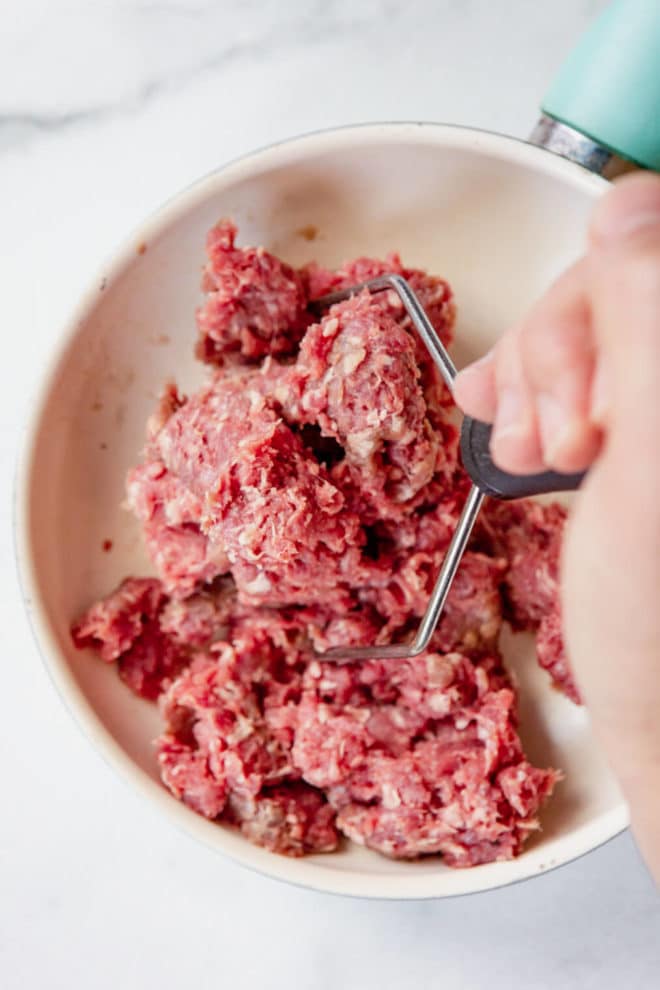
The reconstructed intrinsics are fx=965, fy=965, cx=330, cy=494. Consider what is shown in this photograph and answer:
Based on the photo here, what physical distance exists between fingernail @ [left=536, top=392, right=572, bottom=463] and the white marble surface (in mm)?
1083

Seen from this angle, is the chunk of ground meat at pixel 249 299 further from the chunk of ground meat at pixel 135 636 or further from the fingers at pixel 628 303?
the fingers at pixel 628 303

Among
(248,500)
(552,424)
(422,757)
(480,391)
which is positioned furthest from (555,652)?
(552,424)

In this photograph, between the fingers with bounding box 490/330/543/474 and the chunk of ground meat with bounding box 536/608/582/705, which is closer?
the fingers with bounding box 490/330/543/474

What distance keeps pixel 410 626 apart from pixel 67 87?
1.09 meters

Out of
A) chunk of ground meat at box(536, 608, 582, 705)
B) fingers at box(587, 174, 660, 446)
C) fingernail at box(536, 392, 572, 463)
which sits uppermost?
fingers at box(587, 174, 660, 446)

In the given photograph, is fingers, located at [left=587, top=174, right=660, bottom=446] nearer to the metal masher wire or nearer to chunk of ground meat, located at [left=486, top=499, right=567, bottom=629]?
the metal masher wire

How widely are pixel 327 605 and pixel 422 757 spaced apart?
258 mm

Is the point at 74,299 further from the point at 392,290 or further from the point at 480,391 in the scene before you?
the point at 480,391

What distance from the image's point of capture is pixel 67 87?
1664mm

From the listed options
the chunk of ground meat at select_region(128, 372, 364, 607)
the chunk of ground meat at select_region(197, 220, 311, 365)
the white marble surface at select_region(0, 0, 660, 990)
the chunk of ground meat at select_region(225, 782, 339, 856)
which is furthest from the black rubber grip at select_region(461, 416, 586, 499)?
the white marble surface at select_region(0, 0, 660, 990)

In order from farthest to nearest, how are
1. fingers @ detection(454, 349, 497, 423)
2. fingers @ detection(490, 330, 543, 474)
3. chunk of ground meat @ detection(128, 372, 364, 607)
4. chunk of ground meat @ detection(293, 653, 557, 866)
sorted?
1. chunk of ground meat @ detection(293, 653, 557, 866)
2. chunk of ground meat @ detection(128, 372, 364, 607)
3. fingers @ detection(454, 349, 497, 423)
4. fingers @ detection(490, 330, 543, 474)

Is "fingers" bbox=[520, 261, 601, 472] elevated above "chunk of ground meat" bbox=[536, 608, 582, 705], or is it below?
above

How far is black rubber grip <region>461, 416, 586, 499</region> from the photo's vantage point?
1.01 metres

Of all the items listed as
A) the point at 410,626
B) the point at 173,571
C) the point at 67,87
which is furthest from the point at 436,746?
the point at 67,87
